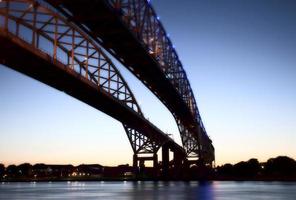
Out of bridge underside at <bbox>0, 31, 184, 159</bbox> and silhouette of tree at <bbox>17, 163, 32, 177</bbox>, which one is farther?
silhouette of tree at <bbox>17, 163, 32, 177</bbox>

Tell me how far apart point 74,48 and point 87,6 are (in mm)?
13427

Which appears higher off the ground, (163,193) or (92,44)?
(92,44)

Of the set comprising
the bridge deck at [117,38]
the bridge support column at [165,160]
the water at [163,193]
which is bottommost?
the water at [163,193]

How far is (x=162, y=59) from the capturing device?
39531 millimetres

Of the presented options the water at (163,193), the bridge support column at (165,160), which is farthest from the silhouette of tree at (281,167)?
the water at (163,193)

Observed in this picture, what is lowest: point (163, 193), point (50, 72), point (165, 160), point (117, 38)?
point (163, 193)

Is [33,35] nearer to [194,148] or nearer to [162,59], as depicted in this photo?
→ [162,59]

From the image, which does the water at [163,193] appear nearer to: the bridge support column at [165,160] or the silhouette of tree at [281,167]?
the bridge support column at [165,160]

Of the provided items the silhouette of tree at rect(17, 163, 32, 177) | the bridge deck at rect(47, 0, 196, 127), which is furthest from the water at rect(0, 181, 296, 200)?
the silhouette of tree at rect(17, 163, 32, 177)

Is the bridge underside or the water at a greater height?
the bridge underside

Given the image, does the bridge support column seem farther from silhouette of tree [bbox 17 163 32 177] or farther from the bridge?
silhouette of tree [bbox 17 163 32 177]

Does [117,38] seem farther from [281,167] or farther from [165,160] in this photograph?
[281,167]

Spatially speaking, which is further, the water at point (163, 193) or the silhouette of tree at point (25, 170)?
the silhouette of tree at point (25, 170)

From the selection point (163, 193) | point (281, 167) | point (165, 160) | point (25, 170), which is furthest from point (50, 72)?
point (25, 170)
